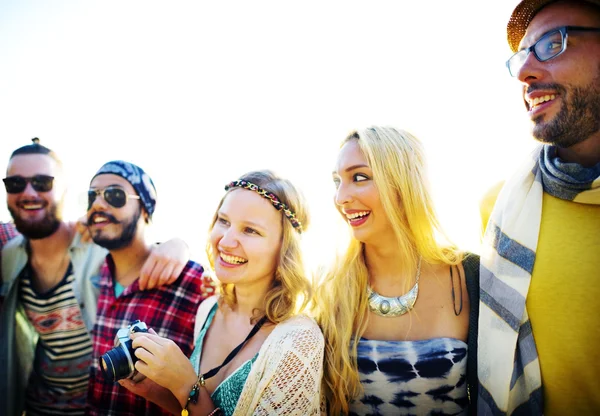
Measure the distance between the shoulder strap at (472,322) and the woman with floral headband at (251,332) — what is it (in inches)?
37.2

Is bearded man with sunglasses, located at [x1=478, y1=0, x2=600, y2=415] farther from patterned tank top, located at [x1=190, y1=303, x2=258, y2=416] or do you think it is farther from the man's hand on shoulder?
the man's hand on shoulder

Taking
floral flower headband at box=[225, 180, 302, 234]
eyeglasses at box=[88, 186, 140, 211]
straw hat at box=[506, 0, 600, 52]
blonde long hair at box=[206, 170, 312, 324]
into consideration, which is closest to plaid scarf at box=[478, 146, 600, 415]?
straw hat at box=[506, 0, 600, 52]

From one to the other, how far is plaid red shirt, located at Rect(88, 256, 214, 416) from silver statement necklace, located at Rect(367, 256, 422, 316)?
1323 mm

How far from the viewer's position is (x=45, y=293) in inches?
136

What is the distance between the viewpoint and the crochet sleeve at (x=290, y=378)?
6.25 feet

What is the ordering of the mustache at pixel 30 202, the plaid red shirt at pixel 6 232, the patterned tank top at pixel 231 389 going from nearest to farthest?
1. the patterned tank top at pixel 231 389
2. the mustache at pixel 30 202
3. the plaid red shirt at pixel 6 232

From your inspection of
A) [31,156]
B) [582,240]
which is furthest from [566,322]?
[31,156]

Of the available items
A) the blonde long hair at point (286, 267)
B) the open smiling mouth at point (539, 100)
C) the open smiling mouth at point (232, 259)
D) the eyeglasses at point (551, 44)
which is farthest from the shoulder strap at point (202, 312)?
the eyeglasses at point (551, 44)

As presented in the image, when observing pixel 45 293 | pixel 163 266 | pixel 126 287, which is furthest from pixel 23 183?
pixel 163 266

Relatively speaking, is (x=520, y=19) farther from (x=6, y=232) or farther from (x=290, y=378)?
(x=6, y=232)

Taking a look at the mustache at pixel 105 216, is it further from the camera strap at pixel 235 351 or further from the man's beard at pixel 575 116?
the man's beard at pixel 575 116

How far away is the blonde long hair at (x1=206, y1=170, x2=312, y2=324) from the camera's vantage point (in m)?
2.45

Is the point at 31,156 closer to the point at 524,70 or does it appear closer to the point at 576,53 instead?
the point at 524,70

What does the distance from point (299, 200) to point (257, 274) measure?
639 millimetres
